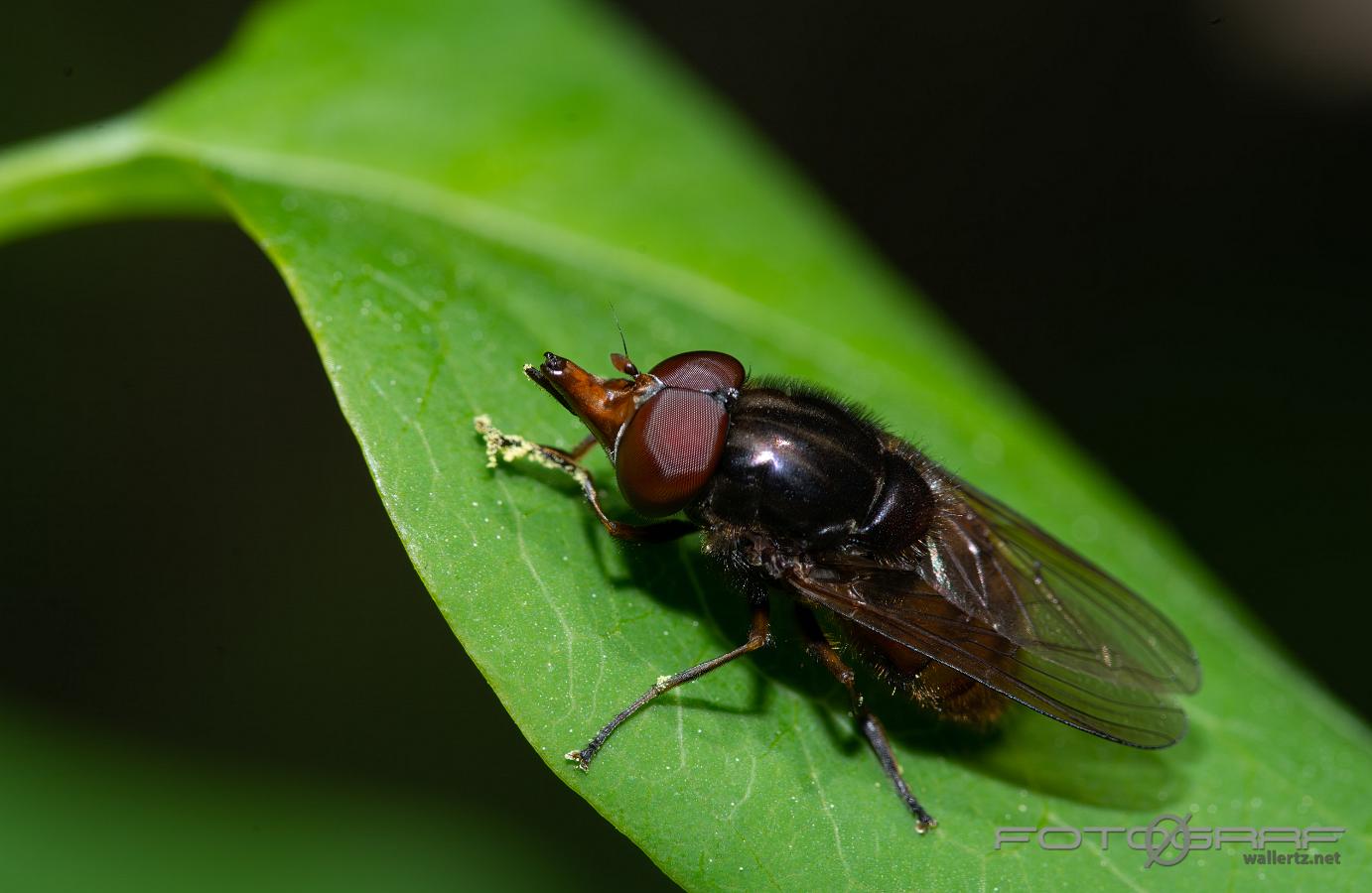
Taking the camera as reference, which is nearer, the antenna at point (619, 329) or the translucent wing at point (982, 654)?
the translucent wing at point (982, 654)

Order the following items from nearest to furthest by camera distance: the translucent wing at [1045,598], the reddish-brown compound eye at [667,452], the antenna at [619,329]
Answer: the reddish-brown compound eye at [667,452] → the translucent wing at [1045,598] → the antenna at [619,329]

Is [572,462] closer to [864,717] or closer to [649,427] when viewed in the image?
[649,427]

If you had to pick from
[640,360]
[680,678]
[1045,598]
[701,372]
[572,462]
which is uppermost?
[1045,598]

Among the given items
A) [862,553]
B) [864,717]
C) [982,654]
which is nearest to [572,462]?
[862,553]

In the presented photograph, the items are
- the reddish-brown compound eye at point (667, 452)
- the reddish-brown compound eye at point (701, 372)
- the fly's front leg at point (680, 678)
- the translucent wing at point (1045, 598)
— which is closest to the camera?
the fly's front leg at point (680, 678)

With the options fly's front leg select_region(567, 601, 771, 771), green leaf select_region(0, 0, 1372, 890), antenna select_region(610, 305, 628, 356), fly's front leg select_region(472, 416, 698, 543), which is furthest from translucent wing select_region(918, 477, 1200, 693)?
antenna select_region(610, 305, 628, 356)

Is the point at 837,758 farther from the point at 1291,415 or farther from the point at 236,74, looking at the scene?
the point at 1291,415

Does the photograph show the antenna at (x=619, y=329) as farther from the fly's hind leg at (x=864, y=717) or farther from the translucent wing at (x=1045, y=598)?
the translucent wing at (x=1045, y=598)

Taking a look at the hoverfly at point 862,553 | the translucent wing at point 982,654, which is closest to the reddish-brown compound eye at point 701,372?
the hoverfly at point 862,553
